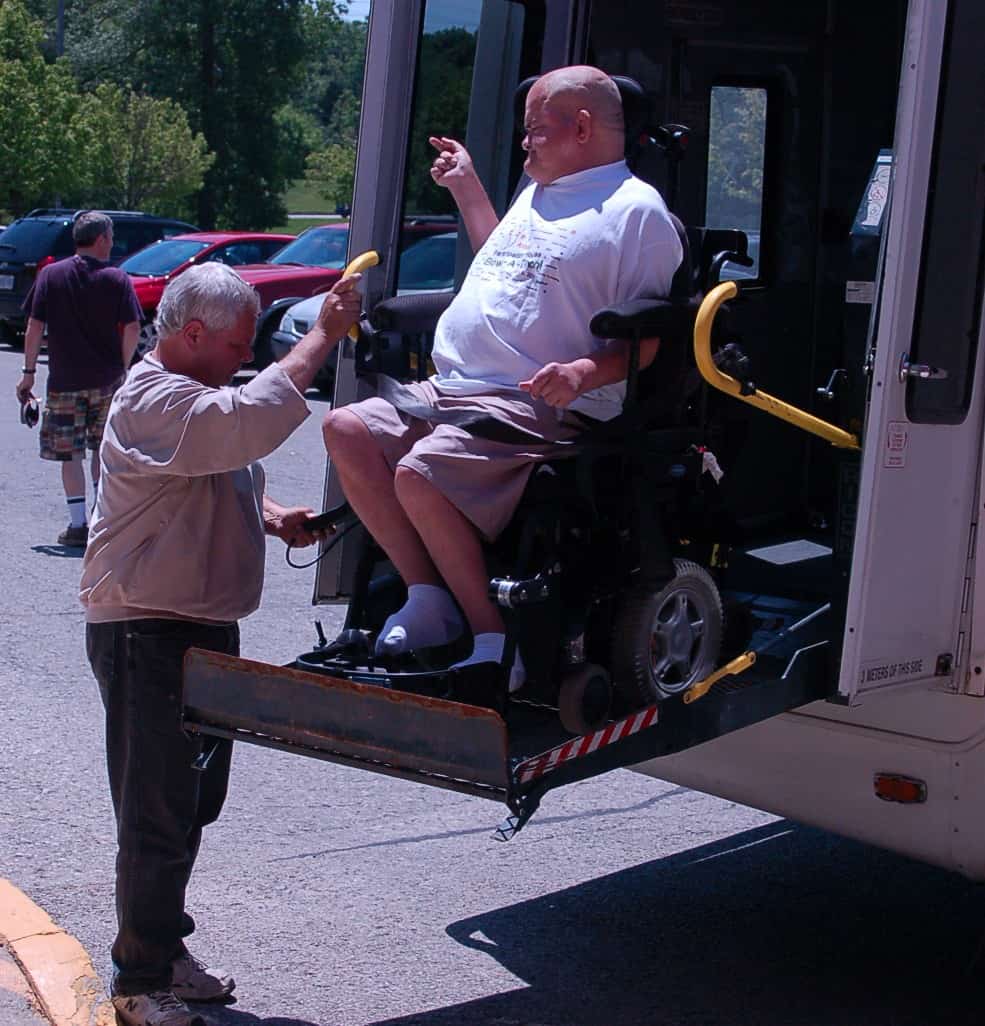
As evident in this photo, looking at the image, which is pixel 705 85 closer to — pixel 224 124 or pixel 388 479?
pixel 388 479

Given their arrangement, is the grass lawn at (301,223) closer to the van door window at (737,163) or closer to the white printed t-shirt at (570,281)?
the van door window at (737,163)

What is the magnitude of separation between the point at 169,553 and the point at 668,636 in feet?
3.94

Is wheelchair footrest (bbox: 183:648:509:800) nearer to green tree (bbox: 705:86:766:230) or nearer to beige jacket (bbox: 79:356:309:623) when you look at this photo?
beige jacket (bbox: 79:356:309:623)

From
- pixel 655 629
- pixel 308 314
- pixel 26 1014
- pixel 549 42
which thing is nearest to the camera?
pixel 655 629

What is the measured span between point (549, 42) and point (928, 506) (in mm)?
2415

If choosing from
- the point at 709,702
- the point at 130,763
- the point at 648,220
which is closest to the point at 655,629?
the point at 709,702

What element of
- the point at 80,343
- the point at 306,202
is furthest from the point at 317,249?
the point at 306,202

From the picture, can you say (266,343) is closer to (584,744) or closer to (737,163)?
(737,163)

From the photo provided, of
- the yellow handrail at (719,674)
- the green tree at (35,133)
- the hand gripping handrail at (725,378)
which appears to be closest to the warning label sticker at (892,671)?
the yellow handrail at (719,674)

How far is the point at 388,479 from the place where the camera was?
414 centimetres

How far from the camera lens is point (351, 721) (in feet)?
12.2

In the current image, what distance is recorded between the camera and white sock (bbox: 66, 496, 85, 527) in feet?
32.1

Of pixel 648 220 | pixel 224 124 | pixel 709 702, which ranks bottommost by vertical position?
pixel 709 702

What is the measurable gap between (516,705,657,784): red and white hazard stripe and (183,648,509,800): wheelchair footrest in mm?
84
